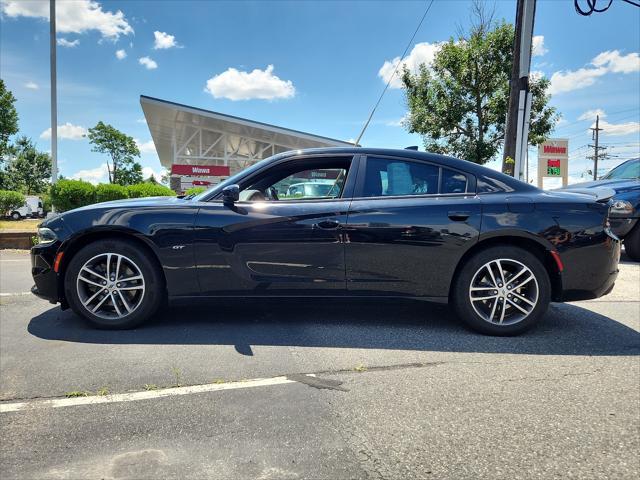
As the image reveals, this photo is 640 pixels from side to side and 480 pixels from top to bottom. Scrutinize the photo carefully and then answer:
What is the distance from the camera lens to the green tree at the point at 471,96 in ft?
63.3

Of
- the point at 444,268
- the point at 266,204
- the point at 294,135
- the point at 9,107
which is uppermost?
the point at 9,107

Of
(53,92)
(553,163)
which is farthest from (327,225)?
(553,163)

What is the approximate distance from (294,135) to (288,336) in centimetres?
2229

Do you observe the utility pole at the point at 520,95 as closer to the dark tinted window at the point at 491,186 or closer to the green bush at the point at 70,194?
the dark tinted window at the point at 491,186

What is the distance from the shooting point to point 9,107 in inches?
1522

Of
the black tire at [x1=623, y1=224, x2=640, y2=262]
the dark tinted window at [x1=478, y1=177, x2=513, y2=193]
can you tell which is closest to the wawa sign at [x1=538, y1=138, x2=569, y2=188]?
the black tire at [x1=623, y1=224, x2=640, y2=262]

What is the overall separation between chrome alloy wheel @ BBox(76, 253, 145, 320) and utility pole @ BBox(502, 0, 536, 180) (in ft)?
27.6

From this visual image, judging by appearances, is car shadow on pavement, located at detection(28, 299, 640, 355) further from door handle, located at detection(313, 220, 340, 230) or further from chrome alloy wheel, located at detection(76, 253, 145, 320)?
door handle, located at detection(313, 220, 340, 230)

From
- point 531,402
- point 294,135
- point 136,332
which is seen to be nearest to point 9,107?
point 294,135

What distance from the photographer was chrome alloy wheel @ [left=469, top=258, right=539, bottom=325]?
367cm

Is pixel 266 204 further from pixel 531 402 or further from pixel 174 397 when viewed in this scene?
pixel 531 402

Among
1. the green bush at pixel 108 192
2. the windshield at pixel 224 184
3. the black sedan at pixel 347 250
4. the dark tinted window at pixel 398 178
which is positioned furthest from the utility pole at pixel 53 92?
the dark tinted window at pixel 398 178

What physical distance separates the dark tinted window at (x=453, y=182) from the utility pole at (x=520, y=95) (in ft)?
21.7

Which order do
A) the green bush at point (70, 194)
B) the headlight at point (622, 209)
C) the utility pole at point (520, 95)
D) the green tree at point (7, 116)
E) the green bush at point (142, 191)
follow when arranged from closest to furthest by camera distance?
the headlight at point (622, 209)
the utility pole at point (520, 95)
the green bush at point (70, 194)
the green bush at point (142, 191)
the green tree at point (7, 116)
